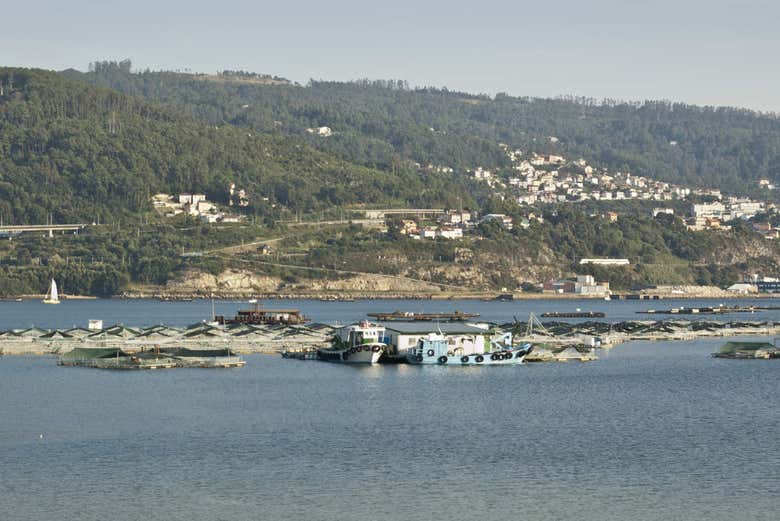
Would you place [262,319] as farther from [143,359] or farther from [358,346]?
[143,359]

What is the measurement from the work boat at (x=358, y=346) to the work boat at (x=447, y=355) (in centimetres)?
164

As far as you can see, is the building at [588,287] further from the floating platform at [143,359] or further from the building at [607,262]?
the floating platform at [143,359]

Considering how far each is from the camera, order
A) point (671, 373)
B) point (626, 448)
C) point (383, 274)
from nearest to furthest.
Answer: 1. point (626, 448)
2. point (671, 373)
3. point (383, 274)

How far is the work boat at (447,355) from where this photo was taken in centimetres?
6644

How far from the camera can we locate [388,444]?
40094 mm

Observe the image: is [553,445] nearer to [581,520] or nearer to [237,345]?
[581,520]

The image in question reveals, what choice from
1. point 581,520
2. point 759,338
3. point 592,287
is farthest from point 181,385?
point 592,287

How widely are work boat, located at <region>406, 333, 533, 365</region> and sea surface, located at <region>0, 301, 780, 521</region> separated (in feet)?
6.53

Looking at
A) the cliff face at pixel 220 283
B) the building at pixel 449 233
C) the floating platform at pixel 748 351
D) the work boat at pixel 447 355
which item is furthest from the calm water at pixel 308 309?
the work boat at pixel 447 355

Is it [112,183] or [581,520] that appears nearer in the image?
[581,520]

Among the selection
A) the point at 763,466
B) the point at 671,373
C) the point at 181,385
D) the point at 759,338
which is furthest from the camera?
the point at 759,338

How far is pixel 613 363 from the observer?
69.9m

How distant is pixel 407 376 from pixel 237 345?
1814cm

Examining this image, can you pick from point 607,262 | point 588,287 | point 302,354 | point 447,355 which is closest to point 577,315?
point 588,287
